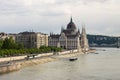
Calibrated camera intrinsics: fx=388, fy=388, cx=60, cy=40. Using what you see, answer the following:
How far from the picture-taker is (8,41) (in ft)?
295

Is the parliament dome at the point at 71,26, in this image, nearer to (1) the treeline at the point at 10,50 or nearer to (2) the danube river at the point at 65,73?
(1) the treeline at the point at 10,50

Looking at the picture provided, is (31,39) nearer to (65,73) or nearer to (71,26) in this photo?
(71,26)

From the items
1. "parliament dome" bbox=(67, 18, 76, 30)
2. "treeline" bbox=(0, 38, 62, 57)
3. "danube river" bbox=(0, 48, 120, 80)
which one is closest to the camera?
"danube river" bbox=(0, 48, 120, 80)

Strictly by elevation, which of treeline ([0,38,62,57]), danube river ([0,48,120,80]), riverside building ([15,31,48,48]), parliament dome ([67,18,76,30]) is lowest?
danube river ([0,48,120,80])

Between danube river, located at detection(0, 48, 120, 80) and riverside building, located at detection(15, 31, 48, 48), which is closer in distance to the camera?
danube river, located at detection(0, 48, 120, 80)

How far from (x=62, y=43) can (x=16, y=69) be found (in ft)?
367

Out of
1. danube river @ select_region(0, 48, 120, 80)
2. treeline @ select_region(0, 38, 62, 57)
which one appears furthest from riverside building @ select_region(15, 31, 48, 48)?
danube river @ select_region(0, 48, 120, 80)

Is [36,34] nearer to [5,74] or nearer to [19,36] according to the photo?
[19,36]

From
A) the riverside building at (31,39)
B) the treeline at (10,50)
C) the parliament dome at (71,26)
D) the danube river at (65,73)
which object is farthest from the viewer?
the parliament dome at (71,26)

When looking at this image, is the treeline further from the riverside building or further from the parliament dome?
the parliament dome

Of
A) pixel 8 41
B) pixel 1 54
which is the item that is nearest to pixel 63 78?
pixel 1 54

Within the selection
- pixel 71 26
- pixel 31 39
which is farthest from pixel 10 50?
pixel 71 26

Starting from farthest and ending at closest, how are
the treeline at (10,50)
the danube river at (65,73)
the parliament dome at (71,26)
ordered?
the parliament dome at (71,26), the treeline at (10,50), the danube river at (65,73)

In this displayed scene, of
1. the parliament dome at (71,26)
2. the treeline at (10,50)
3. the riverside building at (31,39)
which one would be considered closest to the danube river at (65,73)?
the treeline at (10,50)
